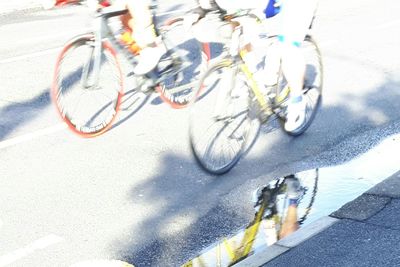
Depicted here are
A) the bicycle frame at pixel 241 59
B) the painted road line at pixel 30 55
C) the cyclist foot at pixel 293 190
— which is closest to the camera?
the cyclist foot at pixel 293 190

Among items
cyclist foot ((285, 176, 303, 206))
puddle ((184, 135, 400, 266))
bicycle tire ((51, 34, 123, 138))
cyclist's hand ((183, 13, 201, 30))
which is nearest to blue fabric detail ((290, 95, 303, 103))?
puddle ((184, 135, 400, 266))

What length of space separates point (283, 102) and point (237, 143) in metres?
0.61

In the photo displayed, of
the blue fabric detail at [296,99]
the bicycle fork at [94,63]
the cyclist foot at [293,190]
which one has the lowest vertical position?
the cyclist foot at [293,190]

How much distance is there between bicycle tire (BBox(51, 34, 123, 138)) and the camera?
6062mm

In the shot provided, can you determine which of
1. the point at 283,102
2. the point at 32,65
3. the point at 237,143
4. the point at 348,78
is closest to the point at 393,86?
the point at 348,78

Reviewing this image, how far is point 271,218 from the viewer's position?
4.78 metres

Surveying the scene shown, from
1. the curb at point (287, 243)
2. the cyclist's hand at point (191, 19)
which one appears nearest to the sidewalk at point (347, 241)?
the curb at point (287, 243)

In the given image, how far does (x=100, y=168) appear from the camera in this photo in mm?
5730

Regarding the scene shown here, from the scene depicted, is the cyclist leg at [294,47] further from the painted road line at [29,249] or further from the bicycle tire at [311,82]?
the painted road line at [29,249]

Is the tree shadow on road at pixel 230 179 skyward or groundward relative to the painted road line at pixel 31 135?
groundward

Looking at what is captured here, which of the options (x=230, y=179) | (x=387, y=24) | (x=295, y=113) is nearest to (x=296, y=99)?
(x=295, y=113)

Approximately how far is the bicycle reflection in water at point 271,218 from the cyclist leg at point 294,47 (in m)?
0.63

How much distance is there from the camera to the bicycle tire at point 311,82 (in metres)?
6.31

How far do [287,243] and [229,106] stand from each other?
65.6 inches
